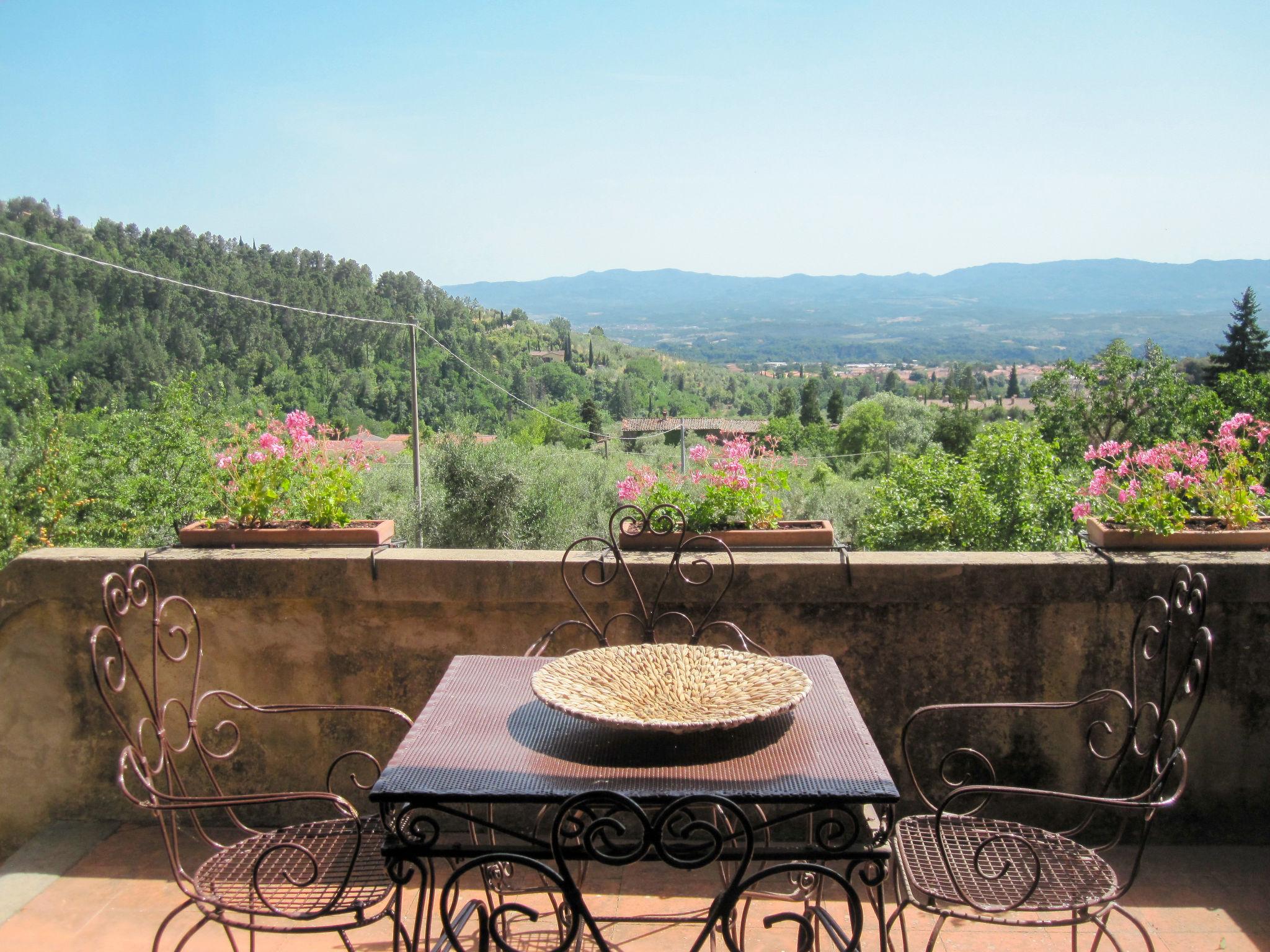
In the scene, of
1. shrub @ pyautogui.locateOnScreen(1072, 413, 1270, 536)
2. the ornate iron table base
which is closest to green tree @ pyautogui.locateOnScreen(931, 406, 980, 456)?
shrub @ pyautogui.locateOnScreen(1072, 413, 1270, 536)

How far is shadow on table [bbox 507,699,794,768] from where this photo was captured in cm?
142

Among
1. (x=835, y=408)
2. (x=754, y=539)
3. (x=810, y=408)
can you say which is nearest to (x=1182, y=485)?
(x=754, y=539)

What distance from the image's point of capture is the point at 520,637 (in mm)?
2461

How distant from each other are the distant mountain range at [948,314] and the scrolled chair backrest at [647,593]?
252ft

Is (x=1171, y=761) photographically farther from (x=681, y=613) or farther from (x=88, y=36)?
(x=88, y=36)

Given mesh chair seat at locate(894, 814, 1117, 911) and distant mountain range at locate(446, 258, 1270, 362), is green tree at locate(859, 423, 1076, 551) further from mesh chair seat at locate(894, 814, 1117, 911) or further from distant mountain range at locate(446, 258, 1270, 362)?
distant mountain range at locate(446, 258, 1270, 362)

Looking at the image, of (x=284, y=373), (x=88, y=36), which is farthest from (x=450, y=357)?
(x=88, y=36)

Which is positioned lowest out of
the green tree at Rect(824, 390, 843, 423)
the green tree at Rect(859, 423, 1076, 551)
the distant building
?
the green tree at Rect(824, 390, 843, 423)

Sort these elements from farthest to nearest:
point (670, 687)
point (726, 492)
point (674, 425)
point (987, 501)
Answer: point (674, 425) < point (987, 501) < point (726, 492) < point (670, 687)

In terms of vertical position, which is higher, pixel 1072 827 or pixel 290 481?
pixel 290 481

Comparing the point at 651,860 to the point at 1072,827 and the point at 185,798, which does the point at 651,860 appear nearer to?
the point at 185,798

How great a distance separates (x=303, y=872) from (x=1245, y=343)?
3612cm

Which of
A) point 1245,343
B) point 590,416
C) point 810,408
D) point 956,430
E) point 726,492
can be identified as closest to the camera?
point 726,492

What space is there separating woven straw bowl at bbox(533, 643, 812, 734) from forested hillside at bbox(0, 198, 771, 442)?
43.2ft
